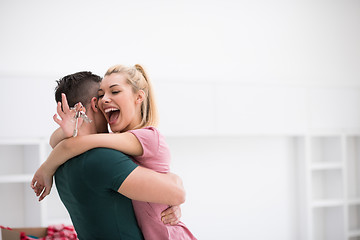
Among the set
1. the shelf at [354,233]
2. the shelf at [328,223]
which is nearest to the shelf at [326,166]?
the shelf at [328,223]

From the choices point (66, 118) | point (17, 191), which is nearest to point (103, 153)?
point (66, 118)

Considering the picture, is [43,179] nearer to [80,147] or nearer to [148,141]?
[80,147]

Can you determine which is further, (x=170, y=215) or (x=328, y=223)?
(x=328, y=223)

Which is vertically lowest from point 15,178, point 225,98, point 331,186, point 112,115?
point 331,186

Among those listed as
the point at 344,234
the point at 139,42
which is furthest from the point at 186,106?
the point at 344,234

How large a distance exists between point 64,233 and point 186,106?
129cm

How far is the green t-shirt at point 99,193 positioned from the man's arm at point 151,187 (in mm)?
19

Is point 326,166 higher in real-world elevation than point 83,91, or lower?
lower

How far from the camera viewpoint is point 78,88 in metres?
1.31

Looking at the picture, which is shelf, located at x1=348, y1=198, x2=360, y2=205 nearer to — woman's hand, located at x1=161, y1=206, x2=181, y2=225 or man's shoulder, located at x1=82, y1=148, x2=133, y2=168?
woman's hand, located at x1=161, y1=206, x2=181, y2=225

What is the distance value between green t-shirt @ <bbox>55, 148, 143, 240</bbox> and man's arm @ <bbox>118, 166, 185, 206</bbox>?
19mm

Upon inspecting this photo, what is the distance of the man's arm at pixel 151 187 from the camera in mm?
1108

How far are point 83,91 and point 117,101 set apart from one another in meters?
0.11

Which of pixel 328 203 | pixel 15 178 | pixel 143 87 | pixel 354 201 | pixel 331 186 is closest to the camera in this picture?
pixel 143 87
